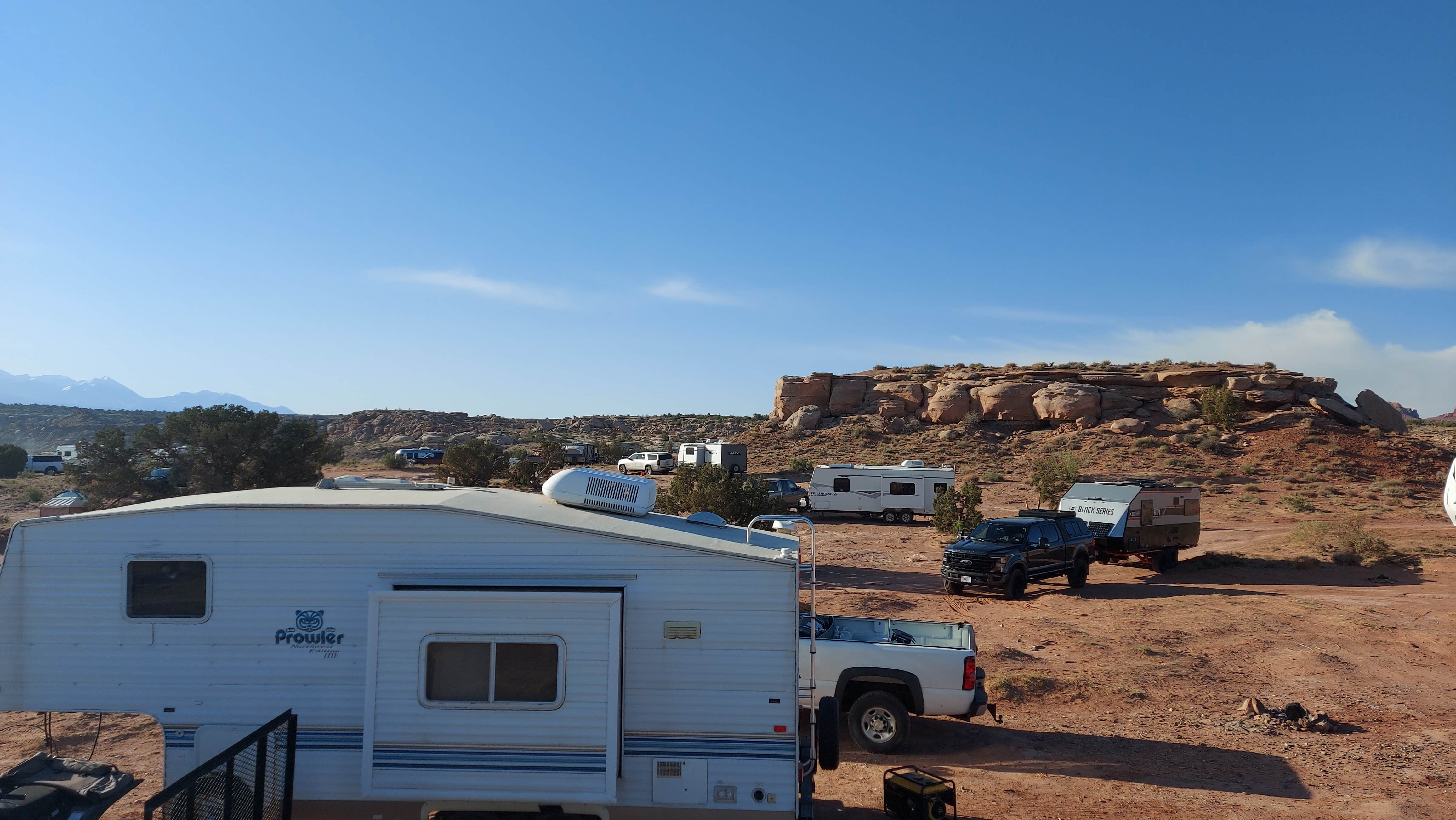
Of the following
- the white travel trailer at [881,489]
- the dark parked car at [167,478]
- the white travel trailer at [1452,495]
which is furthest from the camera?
the white travel trailer at [881,489]

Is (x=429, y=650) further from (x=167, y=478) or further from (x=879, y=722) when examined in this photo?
(x=167, y=478)

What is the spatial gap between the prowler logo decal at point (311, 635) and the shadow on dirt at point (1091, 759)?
5.36m

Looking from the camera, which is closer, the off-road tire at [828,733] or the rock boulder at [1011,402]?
the off-road tire at [828,733]

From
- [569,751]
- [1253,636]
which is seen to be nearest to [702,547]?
[569,751]

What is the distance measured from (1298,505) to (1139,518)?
1790cm

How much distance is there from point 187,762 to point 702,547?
13.1 ft

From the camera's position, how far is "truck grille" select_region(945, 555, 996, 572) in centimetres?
1798

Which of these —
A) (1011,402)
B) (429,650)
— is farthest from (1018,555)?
(1011,402)

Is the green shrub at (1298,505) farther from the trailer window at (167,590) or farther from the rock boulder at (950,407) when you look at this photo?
the trailer window at (167,590)

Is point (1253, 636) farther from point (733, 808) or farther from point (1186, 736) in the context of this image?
point (733, 808)

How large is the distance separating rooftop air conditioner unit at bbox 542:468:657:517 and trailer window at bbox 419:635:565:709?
60.7 inches

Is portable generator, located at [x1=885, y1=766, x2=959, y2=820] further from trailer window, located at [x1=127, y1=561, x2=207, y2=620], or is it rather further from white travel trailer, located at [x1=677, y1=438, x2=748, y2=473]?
white travel trailer, located at [x1=677, y1=438, x2=748, y2=473]

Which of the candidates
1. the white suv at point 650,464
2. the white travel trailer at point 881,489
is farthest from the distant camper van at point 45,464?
the white travel trailer at point 881,489

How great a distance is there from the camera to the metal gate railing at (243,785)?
4602 mm
